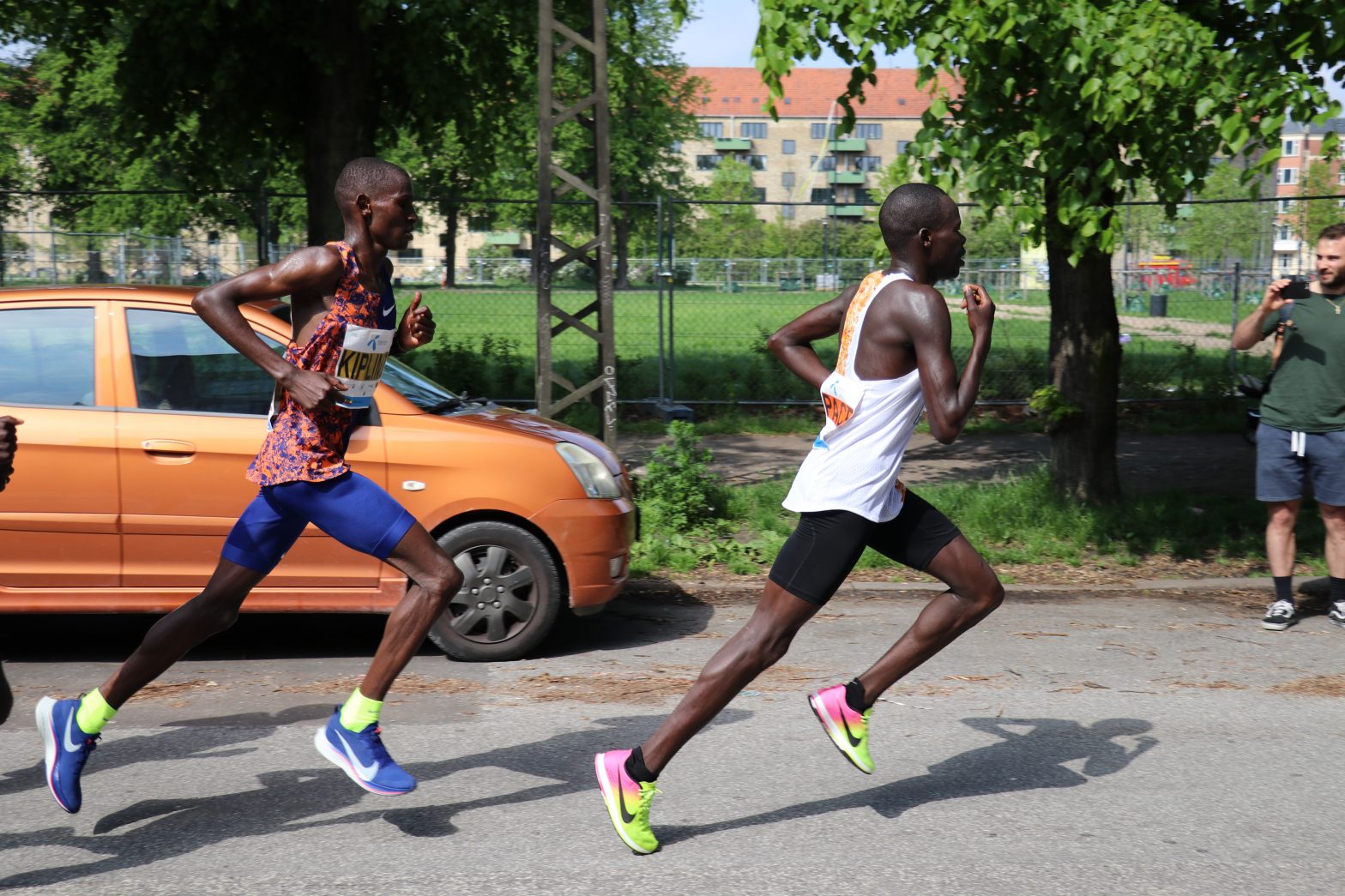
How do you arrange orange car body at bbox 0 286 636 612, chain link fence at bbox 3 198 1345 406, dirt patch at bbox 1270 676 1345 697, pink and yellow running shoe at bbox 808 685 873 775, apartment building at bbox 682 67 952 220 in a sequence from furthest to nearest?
1. apartment building at bbox 682 67 952 220
2. chain link fence at bbox 3 198 1345 406
3. orange car body at bbox 0 286 636 612
4. dirt patch at bbox 1270 676 1345 697
5. pink and yellow running shoe at bbox 808 685 873 775

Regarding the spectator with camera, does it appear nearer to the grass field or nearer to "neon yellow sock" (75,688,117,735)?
"neon yellow sock" (75,688,117,735)

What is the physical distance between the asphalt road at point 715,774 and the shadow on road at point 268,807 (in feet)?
0.04

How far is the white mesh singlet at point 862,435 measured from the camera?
4098mm

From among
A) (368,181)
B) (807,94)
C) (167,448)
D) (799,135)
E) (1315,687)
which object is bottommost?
(1315,687)

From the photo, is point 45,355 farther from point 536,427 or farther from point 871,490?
point 871,490

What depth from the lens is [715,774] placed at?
4.75 m

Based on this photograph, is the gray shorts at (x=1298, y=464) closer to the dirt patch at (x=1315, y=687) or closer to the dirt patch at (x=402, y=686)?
the dirt patch at (x=1315, y=687)

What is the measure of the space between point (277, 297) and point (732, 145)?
126 metres

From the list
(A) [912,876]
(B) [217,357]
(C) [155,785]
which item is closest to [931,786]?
(A) [912,876]

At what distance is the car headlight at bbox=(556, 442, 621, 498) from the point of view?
6551 mm

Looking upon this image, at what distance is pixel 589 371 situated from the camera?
17172mm

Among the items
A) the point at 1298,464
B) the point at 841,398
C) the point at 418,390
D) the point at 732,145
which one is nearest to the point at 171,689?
the point at 418,390

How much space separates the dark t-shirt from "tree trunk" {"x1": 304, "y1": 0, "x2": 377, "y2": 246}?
793cm

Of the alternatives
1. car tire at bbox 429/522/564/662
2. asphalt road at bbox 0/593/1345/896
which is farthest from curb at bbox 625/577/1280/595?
car tire at bbox 429/522/564/662
